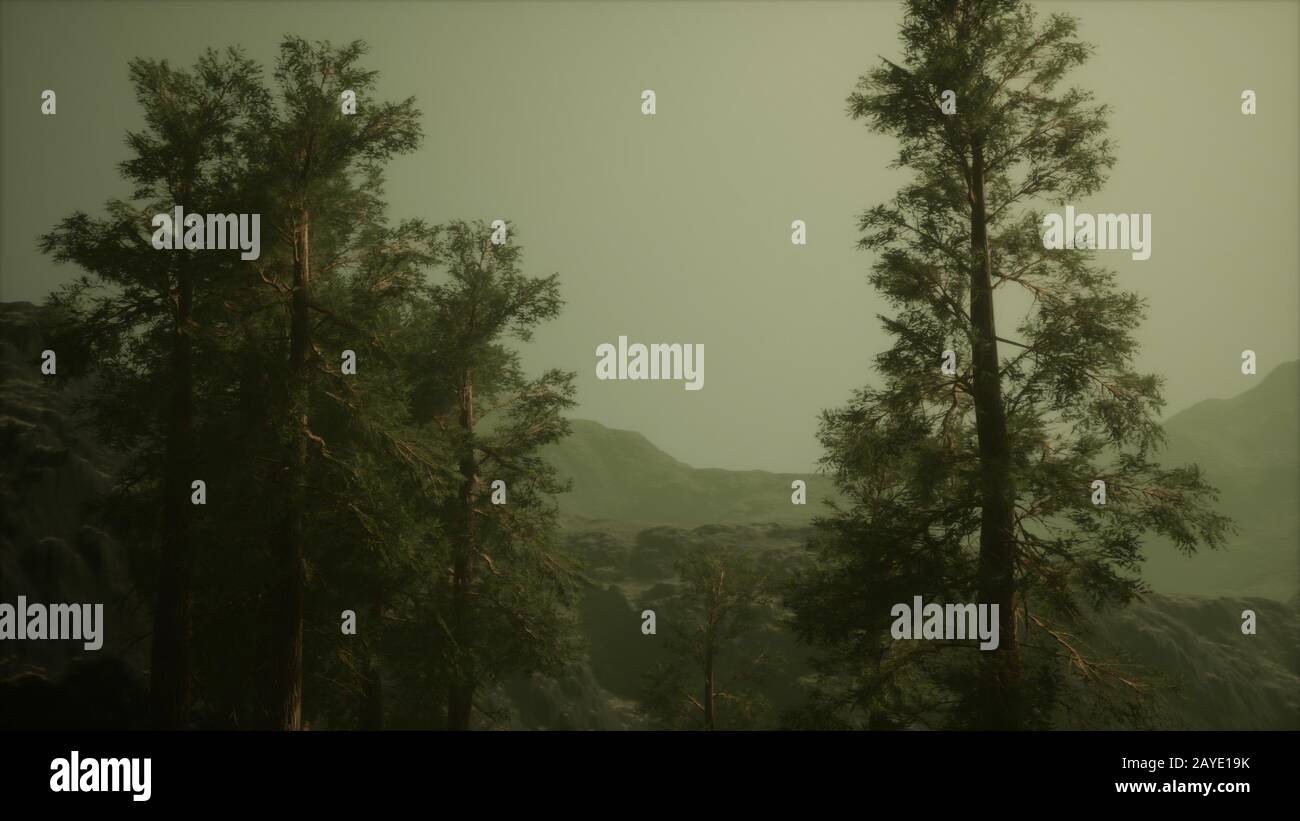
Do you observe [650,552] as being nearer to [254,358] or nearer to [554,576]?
[554,576]

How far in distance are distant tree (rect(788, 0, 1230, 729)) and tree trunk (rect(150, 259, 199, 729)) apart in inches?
411

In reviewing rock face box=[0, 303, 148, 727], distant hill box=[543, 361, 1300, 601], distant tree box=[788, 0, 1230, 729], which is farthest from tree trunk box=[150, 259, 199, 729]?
distant hill box=[543, 361, 1300, 601]

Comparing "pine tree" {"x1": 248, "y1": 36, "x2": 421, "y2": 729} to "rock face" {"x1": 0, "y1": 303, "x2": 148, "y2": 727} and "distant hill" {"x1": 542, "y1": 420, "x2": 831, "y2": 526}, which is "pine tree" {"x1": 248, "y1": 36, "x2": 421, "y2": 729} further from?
"distant hill" {"x1": 542, "y1": 420, "x2": 831, "y2": 526}

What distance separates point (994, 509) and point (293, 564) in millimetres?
10554

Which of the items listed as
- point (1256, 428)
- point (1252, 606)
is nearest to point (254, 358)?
point (1252, 606)

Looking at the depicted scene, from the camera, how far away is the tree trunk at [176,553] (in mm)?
13438

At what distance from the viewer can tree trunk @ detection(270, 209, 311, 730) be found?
12102 mm

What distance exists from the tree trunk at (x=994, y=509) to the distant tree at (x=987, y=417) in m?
0.03

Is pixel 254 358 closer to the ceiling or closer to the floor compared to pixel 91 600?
closer to the ceiling

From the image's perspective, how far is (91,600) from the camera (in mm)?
22031

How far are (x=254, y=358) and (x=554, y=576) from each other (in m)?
8.63

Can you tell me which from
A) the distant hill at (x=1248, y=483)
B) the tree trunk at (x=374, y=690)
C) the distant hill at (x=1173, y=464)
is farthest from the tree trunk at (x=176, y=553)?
the distant hill at (x=1248, y=483)

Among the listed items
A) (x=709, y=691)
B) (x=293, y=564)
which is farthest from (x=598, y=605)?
(x=293, y=564)

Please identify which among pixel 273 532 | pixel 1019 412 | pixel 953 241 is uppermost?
pixel 953 241
